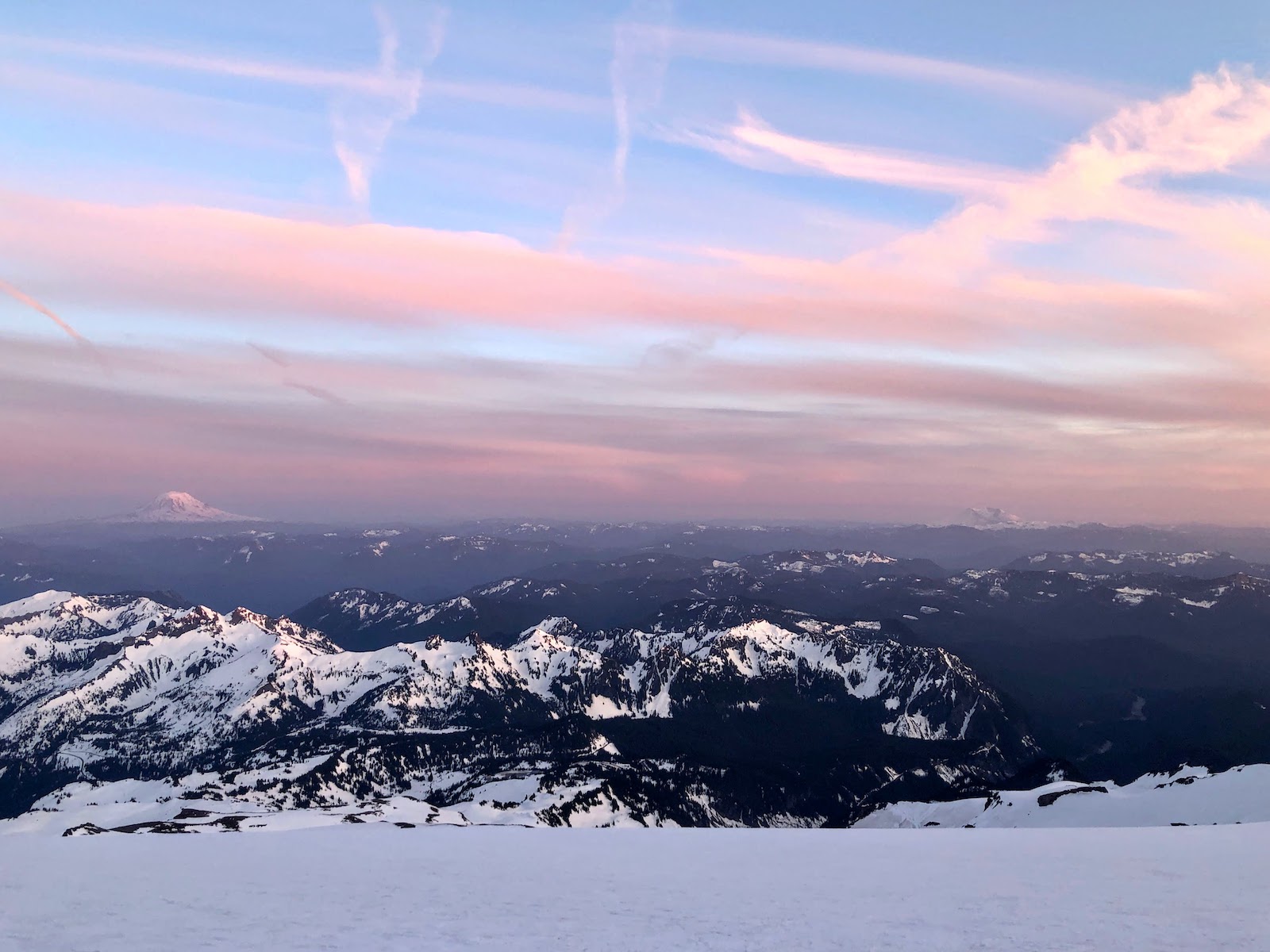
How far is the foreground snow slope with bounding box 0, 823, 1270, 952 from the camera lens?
26625 millimetres

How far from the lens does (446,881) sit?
35.3 meters

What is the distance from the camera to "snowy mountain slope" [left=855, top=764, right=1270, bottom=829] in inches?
4673

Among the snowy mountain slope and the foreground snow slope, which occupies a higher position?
the foreground snow slope

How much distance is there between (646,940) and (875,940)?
8090 millimetres

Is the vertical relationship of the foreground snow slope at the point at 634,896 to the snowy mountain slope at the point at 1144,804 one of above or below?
above

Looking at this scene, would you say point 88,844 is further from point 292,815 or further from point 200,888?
point 292,815

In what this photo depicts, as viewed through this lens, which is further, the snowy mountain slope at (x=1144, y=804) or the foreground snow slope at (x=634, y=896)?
the snowy mountain slope at (x=1144, y=804)

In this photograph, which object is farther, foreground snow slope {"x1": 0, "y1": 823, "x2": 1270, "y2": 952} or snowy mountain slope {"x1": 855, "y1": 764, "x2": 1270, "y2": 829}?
snowy mountain slope {"x1": 855, "y1": 764, "x2": 1270, "y2": 829}

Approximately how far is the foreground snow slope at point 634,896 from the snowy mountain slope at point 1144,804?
90654 mm

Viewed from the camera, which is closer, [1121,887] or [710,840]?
[1121,887]

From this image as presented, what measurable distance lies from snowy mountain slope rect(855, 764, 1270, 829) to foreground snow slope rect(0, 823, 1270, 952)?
90654mm

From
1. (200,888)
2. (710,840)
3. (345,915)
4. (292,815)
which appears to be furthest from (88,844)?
(292,815)

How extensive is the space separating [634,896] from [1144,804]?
5187 inches

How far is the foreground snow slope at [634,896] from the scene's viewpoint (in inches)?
1048
